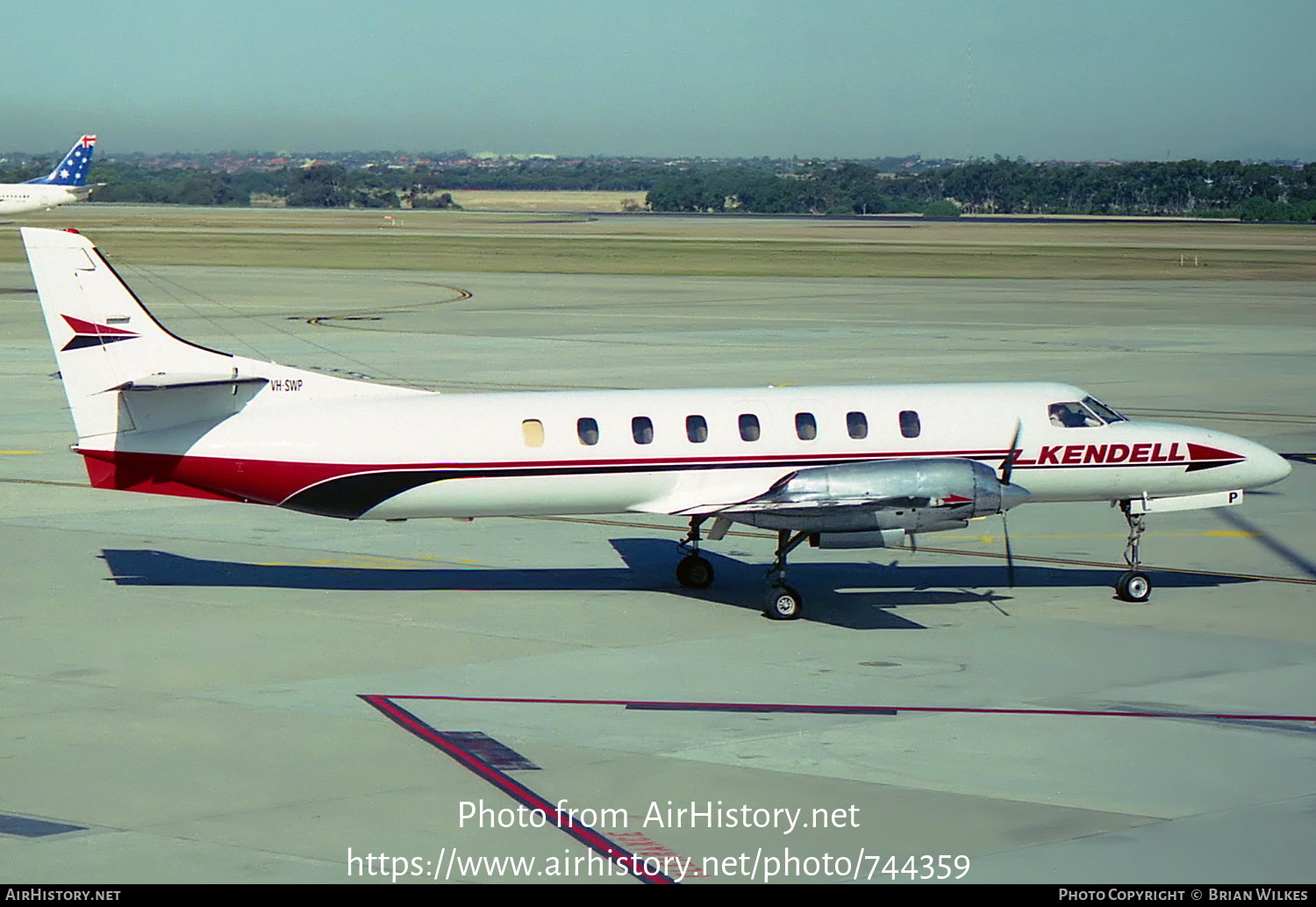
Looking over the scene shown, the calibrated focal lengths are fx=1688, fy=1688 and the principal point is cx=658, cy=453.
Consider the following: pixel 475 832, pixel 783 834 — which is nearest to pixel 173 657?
pixel 475 832

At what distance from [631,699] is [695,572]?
614cm

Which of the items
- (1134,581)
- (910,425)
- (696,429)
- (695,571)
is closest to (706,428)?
(696,429)

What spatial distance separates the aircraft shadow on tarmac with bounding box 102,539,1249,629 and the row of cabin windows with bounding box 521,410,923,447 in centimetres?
236

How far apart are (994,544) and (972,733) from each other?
36.4ft

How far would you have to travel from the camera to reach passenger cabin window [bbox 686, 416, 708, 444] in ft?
75.2

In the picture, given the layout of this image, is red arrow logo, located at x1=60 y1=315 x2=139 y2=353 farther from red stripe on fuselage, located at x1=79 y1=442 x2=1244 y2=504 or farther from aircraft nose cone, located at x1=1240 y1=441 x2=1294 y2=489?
aircraft nose cone, located at x1=1240 y1=441 x2=1294 y2=489

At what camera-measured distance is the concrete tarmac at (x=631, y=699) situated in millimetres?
13523

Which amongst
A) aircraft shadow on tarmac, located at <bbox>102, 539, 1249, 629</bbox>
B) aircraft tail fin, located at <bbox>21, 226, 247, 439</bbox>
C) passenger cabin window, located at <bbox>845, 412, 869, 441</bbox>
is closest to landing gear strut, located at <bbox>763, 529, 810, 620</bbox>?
aircraft shadow on tarmac, located at <bbox>102, 539, 1249, 629</bbox>

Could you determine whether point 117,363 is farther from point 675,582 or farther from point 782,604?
point 782,604

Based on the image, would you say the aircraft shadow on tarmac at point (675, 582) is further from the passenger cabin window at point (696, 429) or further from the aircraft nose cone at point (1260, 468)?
the passenger cabin window at point (696, 429)

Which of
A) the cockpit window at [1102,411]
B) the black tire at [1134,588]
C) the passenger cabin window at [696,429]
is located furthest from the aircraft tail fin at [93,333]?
the black tire at [1134,588]

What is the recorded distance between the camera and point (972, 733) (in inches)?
664

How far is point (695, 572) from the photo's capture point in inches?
951

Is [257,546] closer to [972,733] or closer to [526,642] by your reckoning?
[526,642]
